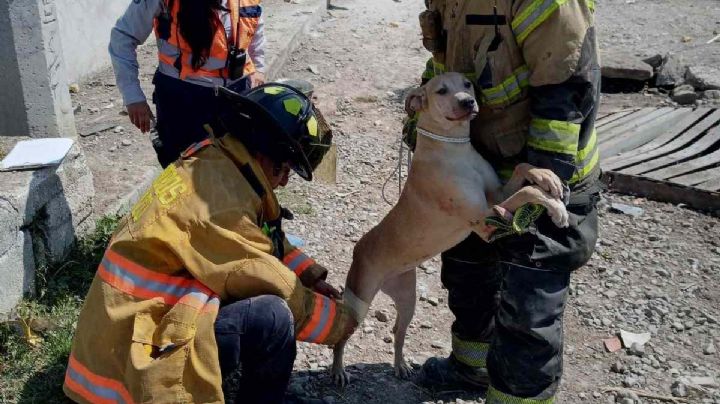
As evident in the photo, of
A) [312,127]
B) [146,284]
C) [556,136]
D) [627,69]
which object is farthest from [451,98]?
[627,69]

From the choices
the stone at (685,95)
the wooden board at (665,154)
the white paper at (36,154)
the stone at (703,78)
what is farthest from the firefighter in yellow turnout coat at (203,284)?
the stone at (703,78)

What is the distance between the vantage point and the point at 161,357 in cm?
265

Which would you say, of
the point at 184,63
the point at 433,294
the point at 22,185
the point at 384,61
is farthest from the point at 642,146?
the point at 22,185

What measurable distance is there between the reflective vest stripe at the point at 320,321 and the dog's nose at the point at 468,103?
3.13 ft

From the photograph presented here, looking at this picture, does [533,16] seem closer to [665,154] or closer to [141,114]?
[141,114]

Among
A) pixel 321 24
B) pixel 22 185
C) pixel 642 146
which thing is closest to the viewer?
pixel 22 185

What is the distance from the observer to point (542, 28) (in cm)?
267

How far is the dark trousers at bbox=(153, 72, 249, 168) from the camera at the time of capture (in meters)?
4.08

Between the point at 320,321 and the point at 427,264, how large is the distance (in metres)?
1.84

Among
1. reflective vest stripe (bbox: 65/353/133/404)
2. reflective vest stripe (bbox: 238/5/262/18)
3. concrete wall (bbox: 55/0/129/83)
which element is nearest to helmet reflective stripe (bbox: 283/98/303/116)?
reflective vest stripe (bbox: 65/353/133/404)

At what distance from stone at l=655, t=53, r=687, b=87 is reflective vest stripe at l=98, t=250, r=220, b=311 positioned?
654 centimetres

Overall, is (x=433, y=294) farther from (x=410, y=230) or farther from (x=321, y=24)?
(x=321, y=24)

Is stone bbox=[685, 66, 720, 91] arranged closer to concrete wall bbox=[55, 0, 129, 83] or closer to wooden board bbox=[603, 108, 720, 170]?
wooden board bbox=[603, 108, 720, 170]

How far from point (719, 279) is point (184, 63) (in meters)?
3.34
